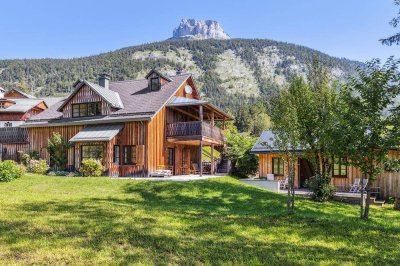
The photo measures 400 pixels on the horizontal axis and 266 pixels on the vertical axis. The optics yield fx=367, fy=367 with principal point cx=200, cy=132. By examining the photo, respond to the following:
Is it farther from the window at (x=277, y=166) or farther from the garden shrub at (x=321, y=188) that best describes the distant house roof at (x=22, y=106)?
the garden shrub at (x=321, y=188)

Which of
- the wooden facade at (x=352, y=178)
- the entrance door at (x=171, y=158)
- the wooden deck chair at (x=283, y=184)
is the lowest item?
the wooden deck chair at (x=283, y=184)

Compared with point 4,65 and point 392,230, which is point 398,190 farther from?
point 4,65

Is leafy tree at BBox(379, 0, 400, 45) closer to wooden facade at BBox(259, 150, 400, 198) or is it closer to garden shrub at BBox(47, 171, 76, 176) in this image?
wooden facade at BBox(259, 150, 400, 198)

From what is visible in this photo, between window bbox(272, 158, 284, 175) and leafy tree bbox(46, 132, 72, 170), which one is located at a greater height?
leafy tree bbox(46, 132, 72, 170)

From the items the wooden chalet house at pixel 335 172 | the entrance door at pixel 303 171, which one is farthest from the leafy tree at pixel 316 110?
the entrance door at pixel 303 171

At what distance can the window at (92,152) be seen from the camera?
2639cm

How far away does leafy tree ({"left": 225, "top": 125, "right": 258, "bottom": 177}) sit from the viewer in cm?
3164

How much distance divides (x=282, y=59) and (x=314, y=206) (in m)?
185

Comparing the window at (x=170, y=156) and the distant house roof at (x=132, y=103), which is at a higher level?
the distant house roof at (x=132, y=103)

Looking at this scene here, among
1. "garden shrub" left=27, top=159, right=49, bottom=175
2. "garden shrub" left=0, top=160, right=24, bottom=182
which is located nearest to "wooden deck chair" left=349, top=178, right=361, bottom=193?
"garden shrub" left=0, top=160, right=24, bottom=182

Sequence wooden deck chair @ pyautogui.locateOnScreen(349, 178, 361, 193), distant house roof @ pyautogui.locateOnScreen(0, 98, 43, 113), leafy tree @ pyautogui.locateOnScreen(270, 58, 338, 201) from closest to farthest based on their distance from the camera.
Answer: leafy tree @ pyautogui.locateOnScreen(270, 58, 338, 201) → wooden deck chair @ pyautogui.locateOnScreen(349, 178, 361, 193) → distant house roof @ pyautogui.locateOnScreen(0, 98, 43, 113)

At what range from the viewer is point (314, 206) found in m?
17.9

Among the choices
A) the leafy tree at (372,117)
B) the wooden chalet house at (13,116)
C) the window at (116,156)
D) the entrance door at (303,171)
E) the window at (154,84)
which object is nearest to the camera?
the leafy tree at (372,117)

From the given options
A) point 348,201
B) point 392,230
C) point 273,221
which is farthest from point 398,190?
point 273,221
